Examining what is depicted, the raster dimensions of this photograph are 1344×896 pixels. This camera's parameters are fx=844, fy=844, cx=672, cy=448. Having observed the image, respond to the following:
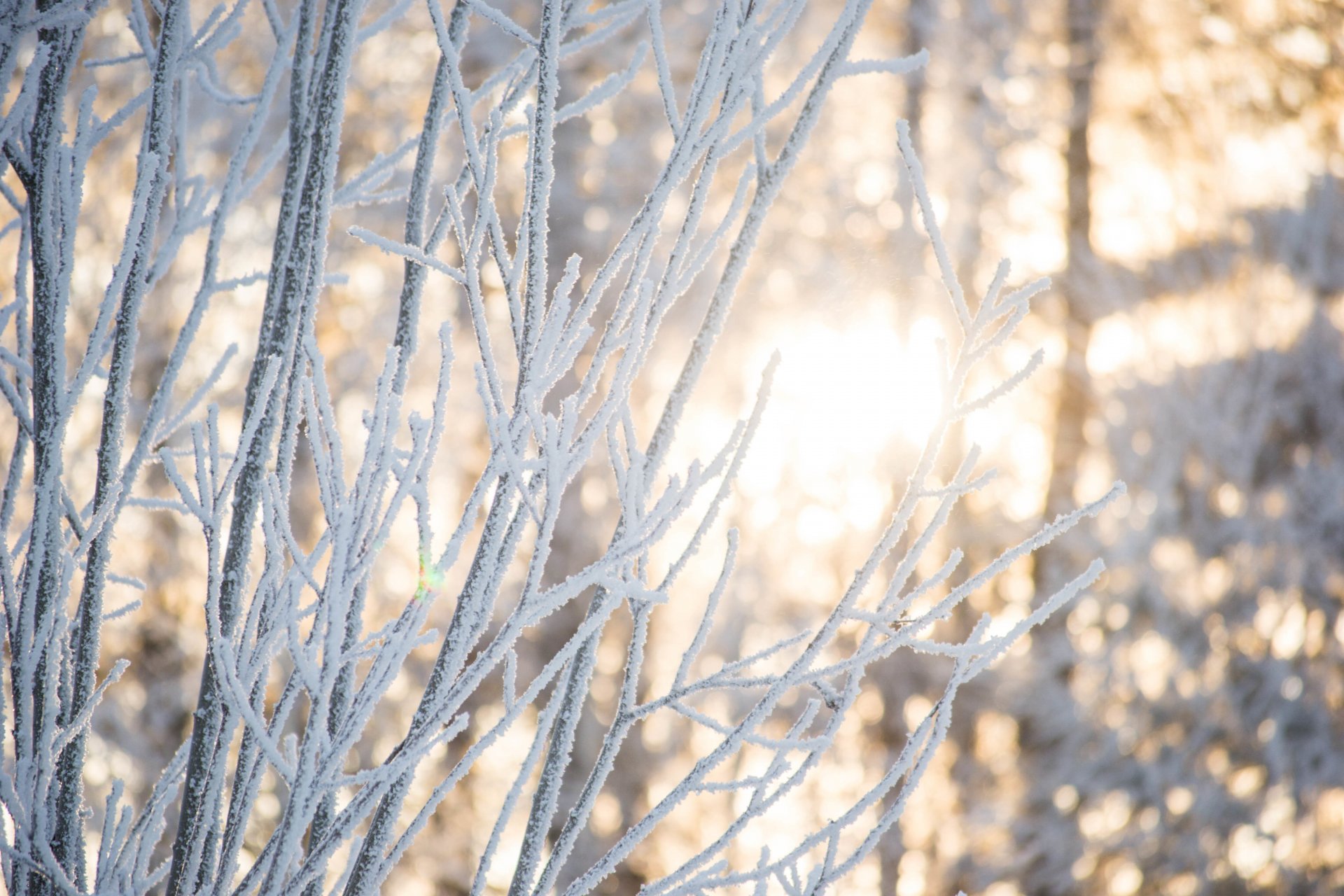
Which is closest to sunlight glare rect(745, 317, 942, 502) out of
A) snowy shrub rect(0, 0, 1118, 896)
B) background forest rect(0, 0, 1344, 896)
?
background forest rect(0, 0, 1344, 896)

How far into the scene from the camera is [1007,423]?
2988 millimetres

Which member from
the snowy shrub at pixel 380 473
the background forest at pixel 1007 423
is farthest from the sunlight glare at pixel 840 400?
the snowy shrub at pixel 380 473

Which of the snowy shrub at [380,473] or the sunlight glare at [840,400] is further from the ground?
the sunlight glare at [840,400]

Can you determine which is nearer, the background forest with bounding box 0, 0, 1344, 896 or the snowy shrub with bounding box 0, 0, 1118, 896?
the snowy shrub with bounding box 0, 0, 1118, 896

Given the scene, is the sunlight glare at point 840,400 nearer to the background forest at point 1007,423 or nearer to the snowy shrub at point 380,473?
the background forest at point 1007,423

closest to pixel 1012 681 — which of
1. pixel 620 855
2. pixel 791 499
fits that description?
pixel 791 499

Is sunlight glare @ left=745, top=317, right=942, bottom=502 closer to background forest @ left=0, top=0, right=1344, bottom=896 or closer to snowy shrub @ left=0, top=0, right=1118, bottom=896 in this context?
background forest @ left=0, top=0, right=1344, bottom=896

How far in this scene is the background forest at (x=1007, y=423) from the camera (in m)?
2.77

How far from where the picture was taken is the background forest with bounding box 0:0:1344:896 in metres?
2.77

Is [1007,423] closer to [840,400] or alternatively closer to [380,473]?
[840,400]

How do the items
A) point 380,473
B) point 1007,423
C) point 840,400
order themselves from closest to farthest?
point 380,473 < point 840,400 < point 1007,423

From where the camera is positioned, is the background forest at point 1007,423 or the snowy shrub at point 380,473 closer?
the snowy shrub at point 380,473

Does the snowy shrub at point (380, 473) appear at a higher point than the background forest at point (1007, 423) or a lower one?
lower

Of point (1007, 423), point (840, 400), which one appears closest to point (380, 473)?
point (840, 400)
